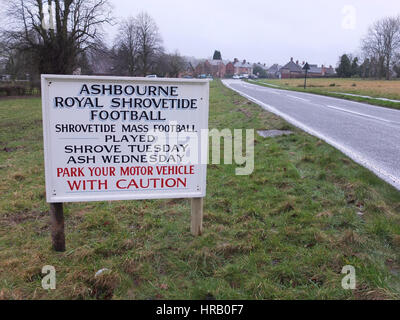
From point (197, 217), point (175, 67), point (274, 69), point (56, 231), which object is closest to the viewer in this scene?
point (56, 231)

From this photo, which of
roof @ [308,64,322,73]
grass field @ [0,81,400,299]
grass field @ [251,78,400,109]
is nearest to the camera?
grass field @ [0,81,400,299]

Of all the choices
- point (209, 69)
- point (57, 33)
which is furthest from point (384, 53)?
point (57, 33)

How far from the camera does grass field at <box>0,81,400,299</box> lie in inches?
105

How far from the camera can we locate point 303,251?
315 centimetres

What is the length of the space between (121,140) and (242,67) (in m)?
148

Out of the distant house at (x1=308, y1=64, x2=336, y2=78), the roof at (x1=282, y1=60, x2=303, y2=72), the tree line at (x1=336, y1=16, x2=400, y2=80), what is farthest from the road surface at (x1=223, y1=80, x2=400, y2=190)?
the roof at (x1=282, y1=60, x2=303, y2=72)

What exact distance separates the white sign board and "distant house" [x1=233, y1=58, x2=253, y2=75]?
140493 millimetres

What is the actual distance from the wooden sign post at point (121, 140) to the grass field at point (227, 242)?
1.25 ft

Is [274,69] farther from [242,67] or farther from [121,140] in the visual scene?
[121,140]

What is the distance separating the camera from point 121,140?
133 inches

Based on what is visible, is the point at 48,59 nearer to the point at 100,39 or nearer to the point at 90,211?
the point at 100,39

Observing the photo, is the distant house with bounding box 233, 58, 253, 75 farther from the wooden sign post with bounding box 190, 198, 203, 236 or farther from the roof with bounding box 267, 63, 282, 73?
the wooden sign post with bounding box 190, 198, 203, 236

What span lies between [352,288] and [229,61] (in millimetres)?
147392

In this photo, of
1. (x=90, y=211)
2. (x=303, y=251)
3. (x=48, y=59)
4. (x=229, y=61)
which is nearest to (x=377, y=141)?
(x=303, y=251)
